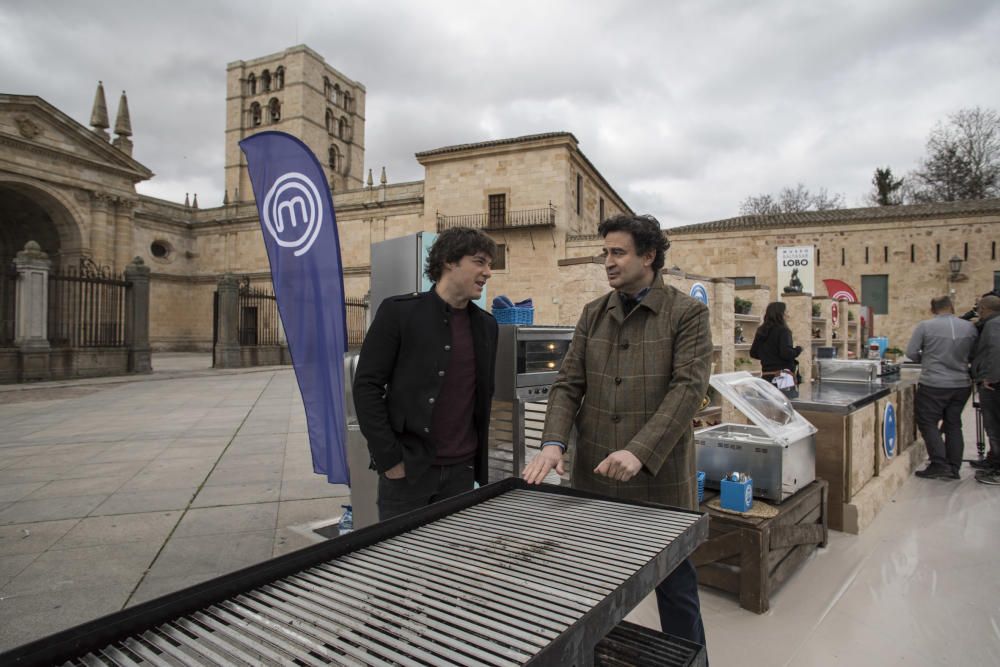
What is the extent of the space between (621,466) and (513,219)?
2504 centimetres

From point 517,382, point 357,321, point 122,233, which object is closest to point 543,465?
point 517,382

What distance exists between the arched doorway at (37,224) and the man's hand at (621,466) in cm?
2869

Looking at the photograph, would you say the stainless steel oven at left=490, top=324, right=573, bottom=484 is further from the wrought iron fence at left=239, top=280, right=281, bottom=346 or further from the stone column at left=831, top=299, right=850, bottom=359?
the stone column at left=831, top=299, right=850, bottom=359

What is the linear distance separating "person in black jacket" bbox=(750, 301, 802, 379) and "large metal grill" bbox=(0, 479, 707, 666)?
5399 millimetres

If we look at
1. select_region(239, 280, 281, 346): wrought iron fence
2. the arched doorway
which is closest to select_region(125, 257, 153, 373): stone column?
select_region(239, 280, 281, 346): wrought iron fence

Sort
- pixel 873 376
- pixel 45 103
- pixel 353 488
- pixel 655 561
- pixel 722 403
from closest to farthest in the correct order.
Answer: pixel 655 561 < pixel 353 488 < pixel 873 376 < pixel 722 403 < pixel 45 103

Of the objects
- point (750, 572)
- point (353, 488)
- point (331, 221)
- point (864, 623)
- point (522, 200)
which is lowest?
point (864, 623)

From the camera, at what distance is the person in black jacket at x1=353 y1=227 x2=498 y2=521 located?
6.88ft

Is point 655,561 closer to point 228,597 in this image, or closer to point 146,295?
point 228,597

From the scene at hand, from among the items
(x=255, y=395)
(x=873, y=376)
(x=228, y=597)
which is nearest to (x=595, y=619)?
(x=228, y=597)

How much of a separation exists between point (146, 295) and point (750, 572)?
666 inches

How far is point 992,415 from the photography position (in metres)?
5.43

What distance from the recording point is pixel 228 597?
105cm

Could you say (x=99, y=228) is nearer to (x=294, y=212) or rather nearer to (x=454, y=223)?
(x=454, y=223)
